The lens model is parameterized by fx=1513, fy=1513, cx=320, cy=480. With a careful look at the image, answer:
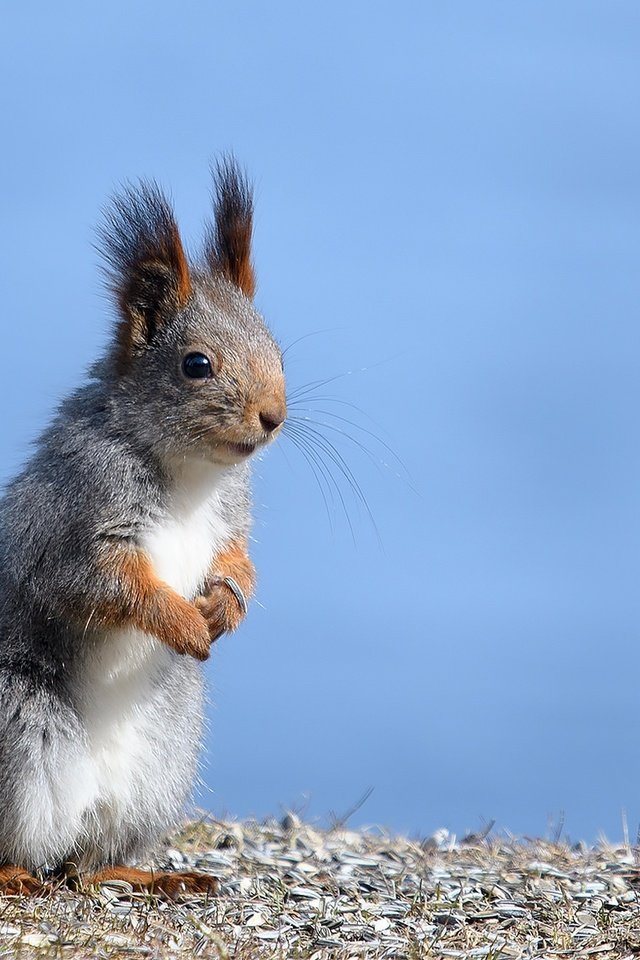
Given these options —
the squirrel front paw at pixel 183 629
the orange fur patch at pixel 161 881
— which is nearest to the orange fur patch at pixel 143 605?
the squirrel front paw at pixel 183 629

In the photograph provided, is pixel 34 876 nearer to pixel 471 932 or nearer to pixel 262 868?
pixel 262 868

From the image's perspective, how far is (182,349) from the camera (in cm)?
598

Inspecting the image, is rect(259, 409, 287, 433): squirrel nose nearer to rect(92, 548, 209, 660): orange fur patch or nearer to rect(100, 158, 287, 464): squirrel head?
rect(100, 158, 287, 464): squirrel head

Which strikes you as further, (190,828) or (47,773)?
(190,828)

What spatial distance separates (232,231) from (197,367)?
0.90m

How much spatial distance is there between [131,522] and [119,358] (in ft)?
2.40

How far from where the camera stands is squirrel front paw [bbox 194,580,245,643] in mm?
6008

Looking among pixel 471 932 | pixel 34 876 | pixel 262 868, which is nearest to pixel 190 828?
pixel 262 868

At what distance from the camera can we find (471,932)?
574cm

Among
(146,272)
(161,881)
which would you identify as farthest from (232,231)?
(161,881)

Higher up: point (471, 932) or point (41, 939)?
point (471, 932)

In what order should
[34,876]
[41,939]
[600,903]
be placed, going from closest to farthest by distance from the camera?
[41,939], [34,876], [600,903]

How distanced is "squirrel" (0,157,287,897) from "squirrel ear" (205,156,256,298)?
32 cm

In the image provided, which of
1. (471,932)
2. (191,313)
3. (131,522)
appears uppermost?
(191,313)
